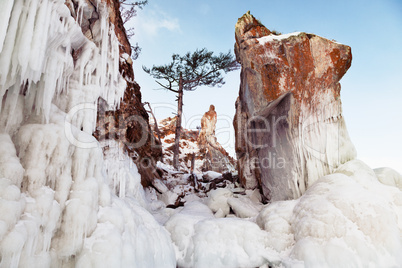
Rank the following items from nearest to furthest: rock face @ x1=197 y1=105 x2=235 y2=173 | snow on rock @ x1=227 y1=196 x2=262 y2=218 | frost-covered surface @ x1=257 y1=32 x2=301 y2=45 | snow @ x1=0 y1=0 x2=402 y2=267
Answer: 1. snow @ x1=0 y1=0 x2=402 y2=267
2. snow on rock @ x1=227 y1=196 x2=262 y2=218
3. frost-covered surface @ x1=257 y1=32 x2=301 y2=45
4. rock face @ x1=197 y1=105 x2=235 y2=173

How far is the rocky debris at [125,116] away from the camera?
5.98m

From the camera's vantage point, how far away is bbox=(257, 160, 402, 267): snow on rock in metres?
3.92

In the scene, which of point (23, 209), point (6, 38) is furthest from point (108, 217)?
point (6, 38)

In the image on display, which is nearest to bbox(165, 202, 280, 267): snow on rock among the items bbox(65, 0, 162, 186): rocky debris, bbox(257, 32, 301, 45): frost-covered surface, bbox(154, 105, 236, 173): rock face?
bbox(65, 0, 162, 186): rocky debris

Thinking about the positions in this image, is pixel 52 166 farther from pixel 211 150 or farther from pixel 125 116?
pixel 211 150

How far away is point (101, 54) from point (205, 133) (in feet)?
52.7

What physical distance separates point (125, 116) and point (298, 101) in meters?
5.48

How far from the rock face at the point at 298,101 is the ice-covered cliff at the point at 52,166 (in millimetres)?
4193

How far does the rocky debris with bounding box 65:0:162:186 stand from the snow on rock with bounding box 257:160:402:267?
4.78 meters

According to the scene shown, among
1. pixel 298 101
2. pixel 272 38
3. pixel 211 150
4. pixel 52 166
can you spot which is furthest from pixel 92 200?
pixel 211 150

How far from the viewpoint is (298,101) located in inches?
258

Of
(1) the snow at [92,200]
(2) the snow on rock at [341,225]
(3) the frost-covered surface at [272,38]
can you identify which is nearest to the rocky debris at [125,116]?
(1) the snow at [92,200]

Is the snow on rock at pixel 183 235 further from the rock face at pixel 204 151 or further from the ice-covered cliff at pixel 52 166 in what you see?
the rock face at pixel 204 151

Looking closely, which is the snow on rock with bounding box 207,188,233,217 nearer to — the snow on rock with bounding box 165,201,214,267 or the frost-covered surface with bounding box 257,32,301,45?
the snow on rock with bounding box 165,201,214,267
